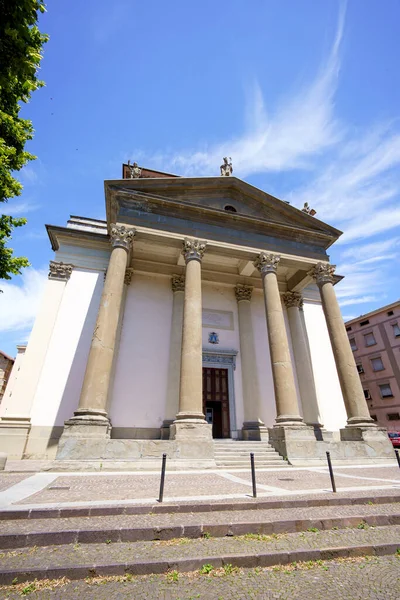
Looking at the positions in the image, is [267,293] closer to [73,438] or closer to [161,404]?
[161,404]

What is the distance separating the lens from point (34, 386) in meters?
12.5

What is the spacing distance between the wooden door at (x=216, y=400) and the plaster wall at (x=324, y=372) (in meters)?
5.24

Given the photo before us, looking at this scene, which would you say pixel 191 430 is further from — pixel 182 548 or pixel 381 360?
pixel 381 360

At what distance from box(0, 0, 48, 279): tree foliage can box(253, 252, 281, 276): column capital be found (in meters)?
10.0

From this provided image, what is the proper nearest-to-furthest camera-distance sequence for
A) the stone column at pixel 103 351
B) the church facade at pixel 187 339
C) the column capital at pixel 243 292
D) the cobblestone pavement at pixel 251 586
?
the cobblestone pavement at pixel 251 586
the stone column at pixel 103 351
the church facade at pixel 187 339
the column capital at pixel 243 292

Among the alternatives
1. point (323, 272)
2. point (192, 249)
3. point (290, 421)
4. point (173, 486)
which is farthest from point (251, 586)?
point (323, 272)

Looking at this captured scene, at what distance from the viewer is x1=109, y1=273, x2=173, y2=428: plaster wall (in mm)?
13617

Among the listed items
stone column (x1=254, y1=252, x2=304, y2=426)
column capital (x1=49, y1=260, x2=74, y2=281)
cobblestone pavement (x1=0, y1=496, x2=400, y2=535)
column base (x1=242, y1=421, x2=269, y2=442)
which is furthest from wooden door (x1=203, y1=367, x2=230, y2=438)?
cobblestone pavement (x1=0, y1=496, x2=400, y2=535)

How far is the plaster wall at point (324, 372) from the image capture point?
1590cm

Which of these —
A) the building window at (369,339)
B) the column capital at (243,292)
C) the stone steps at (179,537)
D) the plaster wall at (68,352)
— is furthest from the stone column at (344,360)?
the building window at (369,339)

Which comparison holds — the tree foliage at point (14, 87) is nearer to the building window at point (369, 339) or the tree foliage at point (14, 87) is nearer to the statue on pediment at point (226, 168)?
the statue on pediment at point (226, 168)

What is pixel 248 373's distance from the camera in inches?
615

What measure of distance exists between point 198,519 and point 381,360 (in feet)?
127

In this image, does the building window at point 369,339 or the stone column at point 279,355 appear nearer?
the stone column at point 279,355
